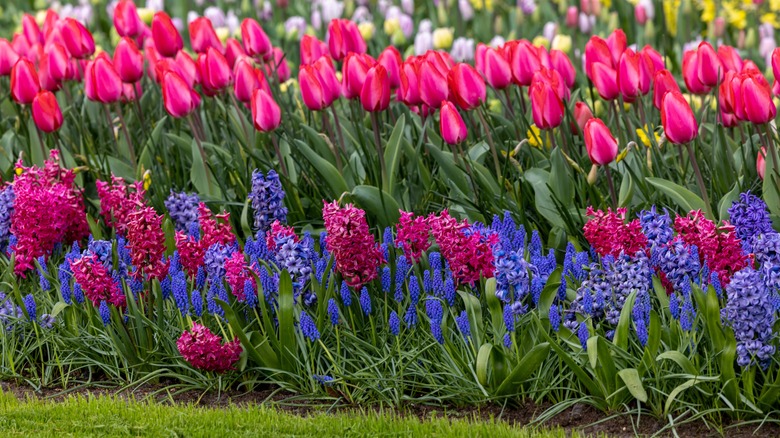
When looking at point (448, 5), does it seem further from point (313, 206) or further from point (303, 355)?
point (303, 355)

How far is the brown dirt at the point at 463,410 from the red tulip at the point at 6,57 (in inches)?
96.1

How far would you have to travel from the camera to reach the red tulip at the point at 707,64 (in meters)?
4.54

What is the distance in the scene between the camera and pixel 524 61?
481cm

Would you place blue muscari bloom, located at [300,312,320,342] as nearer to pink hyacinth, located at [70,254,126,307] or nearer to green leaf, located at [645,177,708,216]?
pink hyacinth, located at [70,254,126,307]

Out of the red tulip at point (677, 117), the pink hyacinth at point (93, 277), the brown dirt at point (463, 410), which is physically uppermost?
the red tulip at point (677, 117)

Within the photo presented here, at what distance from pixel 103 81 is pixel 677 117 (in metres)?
2.66

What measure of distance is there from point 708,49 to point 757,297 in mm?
1639

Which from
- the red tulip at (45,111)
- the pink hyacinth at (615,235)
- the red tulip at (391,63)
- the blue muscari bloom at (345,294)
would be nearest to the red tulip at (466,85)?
the red tulip at (391,63)

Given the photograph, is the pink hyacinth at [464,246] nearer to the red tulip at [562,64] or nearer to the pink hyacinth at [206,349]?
the pink hyacinth at [206,349]

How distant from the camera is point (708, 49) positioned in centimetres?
454

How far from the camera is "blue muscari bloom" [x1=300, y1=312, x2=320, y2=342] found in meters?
3.75

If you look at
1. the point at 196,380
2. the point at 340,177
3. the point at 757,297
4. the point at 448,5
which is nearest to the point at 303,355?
the point at 196,380

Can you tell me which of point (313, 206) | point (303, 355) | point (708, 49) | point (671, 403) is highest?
point (708, 49)

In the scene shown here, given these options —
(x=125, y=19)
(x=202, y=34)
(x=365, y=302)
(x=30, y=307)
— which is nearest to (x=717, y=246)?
(x=365, y=302)
